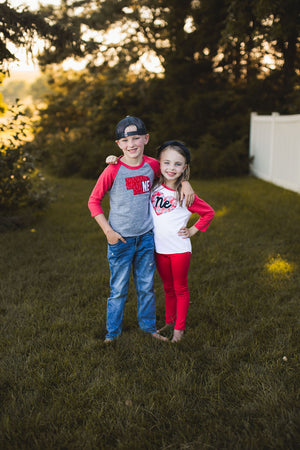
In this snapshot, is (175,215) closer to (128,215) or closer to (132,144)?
(128,215)

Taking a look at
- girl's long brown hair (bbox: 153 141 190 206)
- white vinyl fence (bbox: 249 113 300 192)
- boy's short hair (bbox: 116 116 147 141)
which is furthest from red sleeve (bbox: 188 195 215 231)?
white vinyl fence (bbox: 249 113 300 192)

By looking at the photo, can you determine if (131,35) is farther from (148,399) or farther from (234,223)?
(148,399)

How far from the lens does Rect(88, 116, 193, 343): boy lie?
2.91m

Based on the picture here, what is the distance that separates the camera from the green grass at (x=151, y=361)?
226 centimetres

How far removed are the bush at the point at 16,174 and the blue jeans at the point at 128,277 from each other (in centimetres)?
408

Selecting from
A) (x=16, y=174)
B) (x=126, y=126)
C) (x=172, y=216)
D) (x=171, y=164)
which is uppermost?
(x=126, y=126)

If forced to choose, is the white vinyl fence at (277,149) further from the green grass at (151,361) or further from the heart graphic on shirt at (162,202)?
the heart graphic on shirt at (162,202)

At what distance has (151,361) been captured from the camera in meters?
2.93

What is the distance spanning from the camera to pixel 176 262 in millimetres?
3109

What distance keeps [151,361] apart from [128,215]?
1087 millimetres

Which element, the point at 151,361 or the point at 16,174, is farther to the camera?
the point at 16,174

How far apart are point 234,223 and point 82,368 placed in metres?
4.55

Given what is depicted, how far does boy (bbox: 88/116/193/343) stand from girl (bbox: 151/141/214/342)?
8 cm

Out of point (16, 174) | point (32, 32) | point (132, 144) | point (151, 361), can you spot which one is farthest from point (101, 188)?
point (16, 174)
